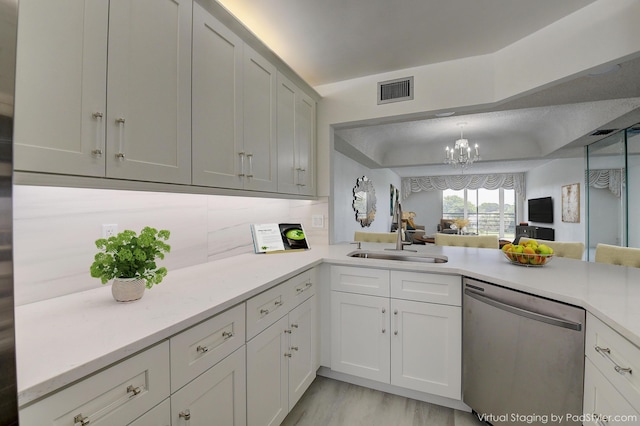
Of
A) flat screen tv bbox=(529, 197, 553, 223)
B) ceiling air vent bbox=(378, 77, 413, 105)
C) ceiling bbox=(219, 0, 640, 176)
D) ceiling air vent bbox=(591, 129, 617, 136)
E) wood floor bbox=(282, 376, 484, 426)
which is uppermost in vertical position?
ceiling bbox=(219, 0, 640, 176)

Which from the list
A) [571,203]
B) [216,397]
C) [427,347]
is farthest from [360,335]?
[571,203]

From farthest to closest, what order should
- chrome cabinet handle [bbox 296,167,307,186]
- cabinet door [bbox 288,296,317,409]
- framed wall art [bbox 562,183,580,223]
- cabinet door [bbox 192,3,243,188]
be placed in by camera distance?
framed wall art [bbox 562,183,580,223] < chrome cabinet handle [bbox 296,167,307,186] < cabinet door [bbox 288,296,317,409] < cabinet door [bbox 192,3,243,188]

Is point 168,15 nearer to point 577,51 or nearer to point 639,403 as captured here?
point 639,403

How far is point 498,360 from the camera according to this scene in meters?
1.50

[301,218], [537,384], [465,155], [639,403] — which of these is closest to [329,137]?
[301,218]

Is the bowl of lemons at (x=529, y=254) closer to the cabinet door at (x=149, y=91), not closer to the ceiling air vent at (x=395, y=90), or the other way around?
the ceiling air vent at (x=395, y=90)

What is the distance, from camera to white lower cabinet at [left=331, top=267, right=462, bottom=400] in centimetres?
175

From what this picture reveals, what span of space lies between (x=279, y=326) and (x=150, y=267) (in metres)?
0.73

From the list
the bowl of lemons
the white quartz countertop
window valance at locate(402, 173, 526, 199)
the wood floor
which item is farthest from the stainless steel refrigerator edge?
window valance at locate(402, 173, 526, 199)

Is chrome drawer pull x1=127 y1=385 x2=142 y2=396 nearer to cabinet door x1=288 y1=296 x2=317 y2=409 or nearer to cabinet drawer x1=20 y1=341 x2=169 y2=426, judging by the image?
cabinet drawer x1=20 y1=341 x2=169 y2=426

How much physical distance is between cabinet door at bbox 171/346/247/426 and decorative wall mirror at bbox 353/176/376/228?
4.27m

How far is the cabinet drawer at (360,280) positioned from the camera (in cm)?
190

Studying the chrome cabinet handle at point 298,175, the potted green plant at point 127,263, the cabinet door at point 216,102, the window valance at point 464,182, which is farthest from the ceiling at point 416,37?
the window valance at point 464,182

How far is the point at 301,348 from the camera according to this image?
176 centimetres
